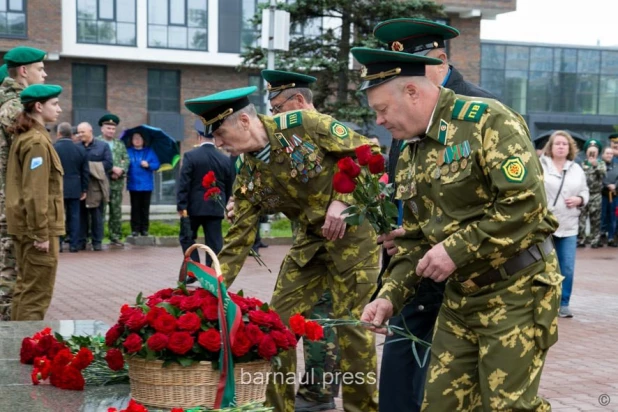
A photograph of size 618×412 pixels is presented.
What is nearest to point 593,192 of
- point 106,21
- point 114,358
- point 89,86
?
point 114,358

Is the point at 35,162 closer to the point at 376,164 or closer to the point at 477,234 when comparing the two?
the point at 376,164

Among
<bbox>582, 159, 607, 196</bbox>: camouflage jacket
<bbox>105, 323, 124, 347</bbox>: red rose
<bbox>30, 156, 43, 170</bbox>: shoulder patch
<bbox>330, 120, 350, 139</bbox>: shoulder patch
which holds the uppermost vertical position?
<bbox>330, 120, 350, 139</bbox>: shoulder patch

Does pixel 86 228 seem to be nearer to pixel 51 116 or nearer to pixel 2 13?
→ pixel 51 116

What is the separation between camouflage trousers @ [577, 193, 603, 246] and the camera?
20.5 m

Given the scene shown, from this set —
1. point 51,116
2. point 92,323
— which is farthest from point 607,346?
point 51,116

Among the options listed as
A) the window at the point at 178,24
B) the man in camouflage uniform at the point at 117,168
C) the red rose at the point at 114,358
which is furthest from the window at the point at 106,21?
the red rose at the point at 114,358

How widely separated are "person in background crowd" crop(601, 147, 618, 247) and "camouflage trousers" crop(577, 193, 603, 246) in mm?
284

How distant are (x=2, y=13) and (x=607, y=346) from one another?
1352 inches

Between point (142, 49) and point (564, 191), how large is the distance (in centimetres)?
→ 3242

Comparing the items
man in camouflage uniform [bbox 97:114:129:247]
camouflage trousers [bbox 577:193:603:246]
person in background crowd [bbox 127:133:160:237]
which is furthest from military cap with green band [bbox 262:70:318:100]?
camouflage trousers [bbox 577:193:603:246]

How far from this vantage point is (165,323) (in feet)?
13.8

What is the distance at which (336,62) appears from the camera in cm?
2789

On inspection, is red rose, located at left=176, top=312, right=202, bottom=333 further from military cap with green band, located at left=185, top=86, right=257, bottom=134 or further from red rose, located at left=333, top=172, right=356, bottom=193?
military cap with green band, located at left=185, top=86, right=257, bottom=134

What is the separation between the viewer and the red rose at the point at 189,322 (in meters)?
4.19
